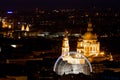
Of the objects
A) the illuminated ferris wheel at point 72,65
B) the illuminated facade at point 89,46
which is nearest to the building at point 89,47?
the illuminated facade at point 89,46

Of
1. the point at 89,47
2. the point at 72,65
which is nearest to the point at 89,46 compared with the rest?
the point at 89,47

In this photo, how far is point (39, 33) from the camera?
10012 cm

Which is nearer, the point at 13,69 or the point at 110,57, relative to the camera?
the point at 13,69

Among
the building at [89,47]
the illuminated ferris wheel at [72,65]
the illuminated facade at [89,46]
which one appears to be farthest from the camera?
the illuminated facade at [89,46]

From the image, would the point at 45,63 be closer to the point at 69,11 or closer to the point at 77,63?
the point at 77,63

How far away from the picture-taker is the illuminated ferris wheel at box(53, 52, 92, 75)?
43.4m

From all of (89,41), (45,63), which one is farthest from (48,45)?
(45,63)

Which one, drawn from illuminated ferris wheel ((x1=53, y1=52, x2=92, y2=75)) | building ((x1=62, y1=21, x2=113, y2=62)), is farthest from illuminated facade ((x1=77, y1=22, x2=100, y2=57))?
illuminated ferris wheel ((x1=53, y1=52, x2=92, y2=75))

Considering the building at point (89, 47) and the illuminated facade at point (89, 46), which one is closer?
the building at point (89, 47)

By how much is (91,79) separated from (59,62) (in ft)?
35.7

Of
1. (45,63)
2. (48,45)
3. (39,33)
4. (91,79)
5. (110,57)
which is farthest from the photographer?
(39,33)

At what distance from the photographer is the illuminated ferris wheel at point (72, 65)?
43375mm

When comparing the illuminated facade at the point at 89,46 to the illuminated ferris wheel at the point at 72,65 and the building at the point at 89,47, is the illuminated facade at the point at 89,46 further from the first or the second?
the illuminated ferris wheel at the point at 72,65

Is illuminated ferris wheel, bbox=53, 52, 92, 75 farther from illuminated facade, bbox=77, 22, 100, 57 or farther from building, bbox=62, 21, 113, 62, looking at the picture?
illuminated facade, bbox=77, 22, 100, 57
